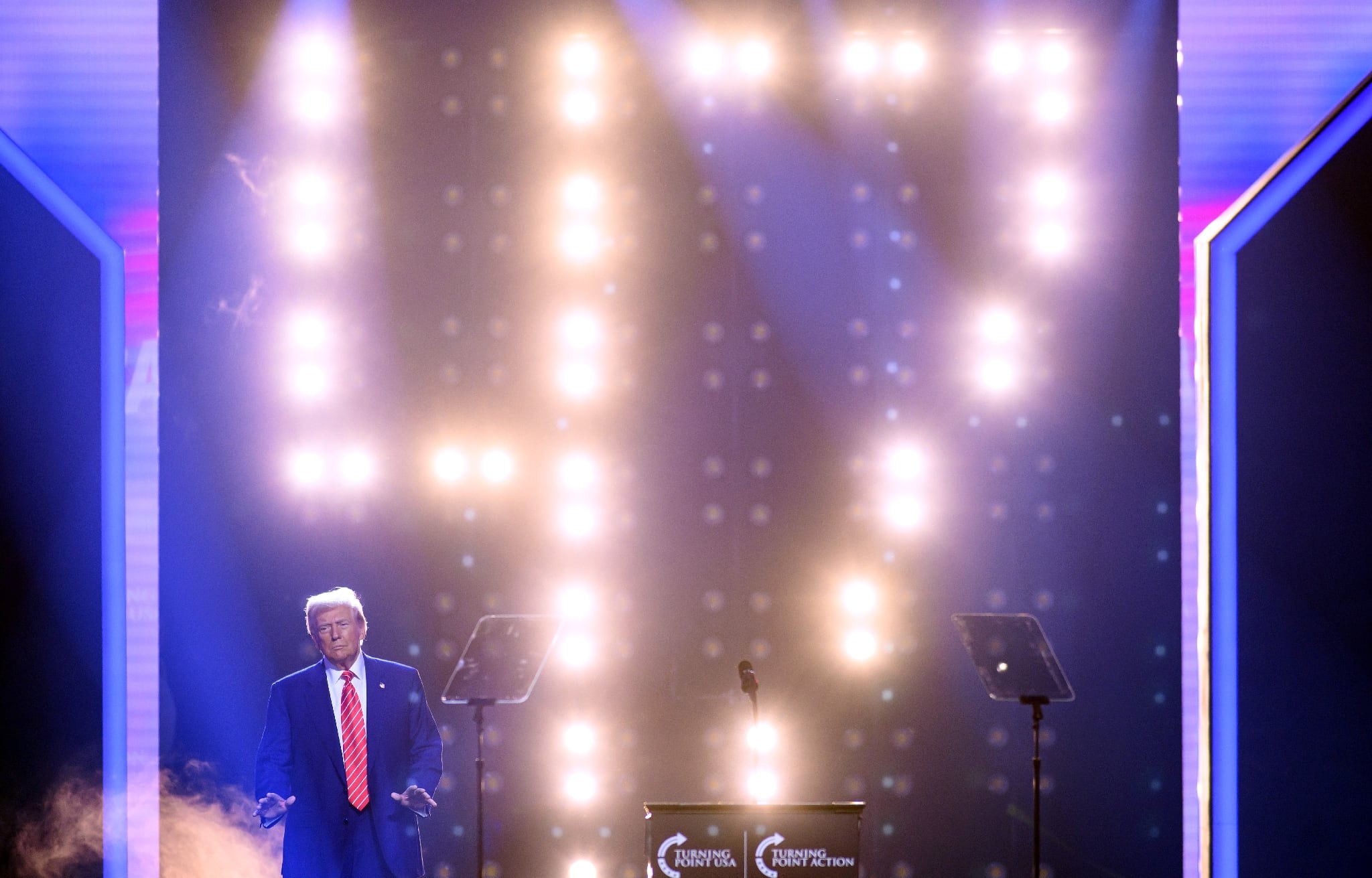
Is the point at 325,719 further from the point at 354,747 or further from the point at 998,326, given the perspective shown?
the point at 998,326

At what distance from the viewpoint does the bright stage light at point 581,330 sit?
13.4ft

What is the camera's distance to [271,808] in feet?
9.82

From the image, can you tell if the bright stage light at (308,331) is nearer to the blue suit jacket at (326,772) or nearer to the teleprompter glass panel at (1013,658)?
the blue suit jacket at (326,772)

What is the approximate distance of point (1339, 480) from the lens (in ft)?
12.8

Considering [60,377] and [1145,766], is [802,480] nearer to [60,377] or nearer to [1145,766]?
[1145,766]

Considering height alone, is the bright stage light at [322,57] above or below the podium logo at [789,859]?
above

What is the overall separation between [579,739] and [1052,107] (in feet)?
11.2

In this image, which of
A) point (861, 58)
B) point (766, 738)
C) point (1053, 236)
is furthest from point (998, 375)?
point (766, 738)

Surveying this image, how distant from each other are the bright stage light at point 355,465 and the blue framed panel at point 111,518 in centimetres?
98

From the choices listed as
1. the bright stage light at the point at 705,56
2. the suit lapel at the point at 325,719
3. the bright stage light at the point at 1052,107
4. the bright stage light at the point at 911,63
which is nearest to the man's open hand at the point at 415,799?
the suit lapel at the point at 325,719

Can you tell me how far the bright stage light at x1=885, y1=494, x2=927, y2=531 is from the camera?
13.2ft

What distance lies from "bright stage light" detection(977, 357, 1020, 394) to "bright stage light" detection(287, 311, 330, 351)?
2848 mm

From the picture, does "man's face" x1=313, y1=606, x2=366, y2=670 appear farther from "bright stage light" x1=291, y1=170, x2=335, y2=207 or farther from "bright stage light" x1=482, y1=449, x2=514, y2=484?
"bright stage light" x1=291, y1=170, x2=335, y2=207

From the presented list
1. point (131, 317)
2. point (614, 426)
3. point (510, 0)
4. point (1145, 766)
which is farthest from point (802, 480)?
point (131, 317)
